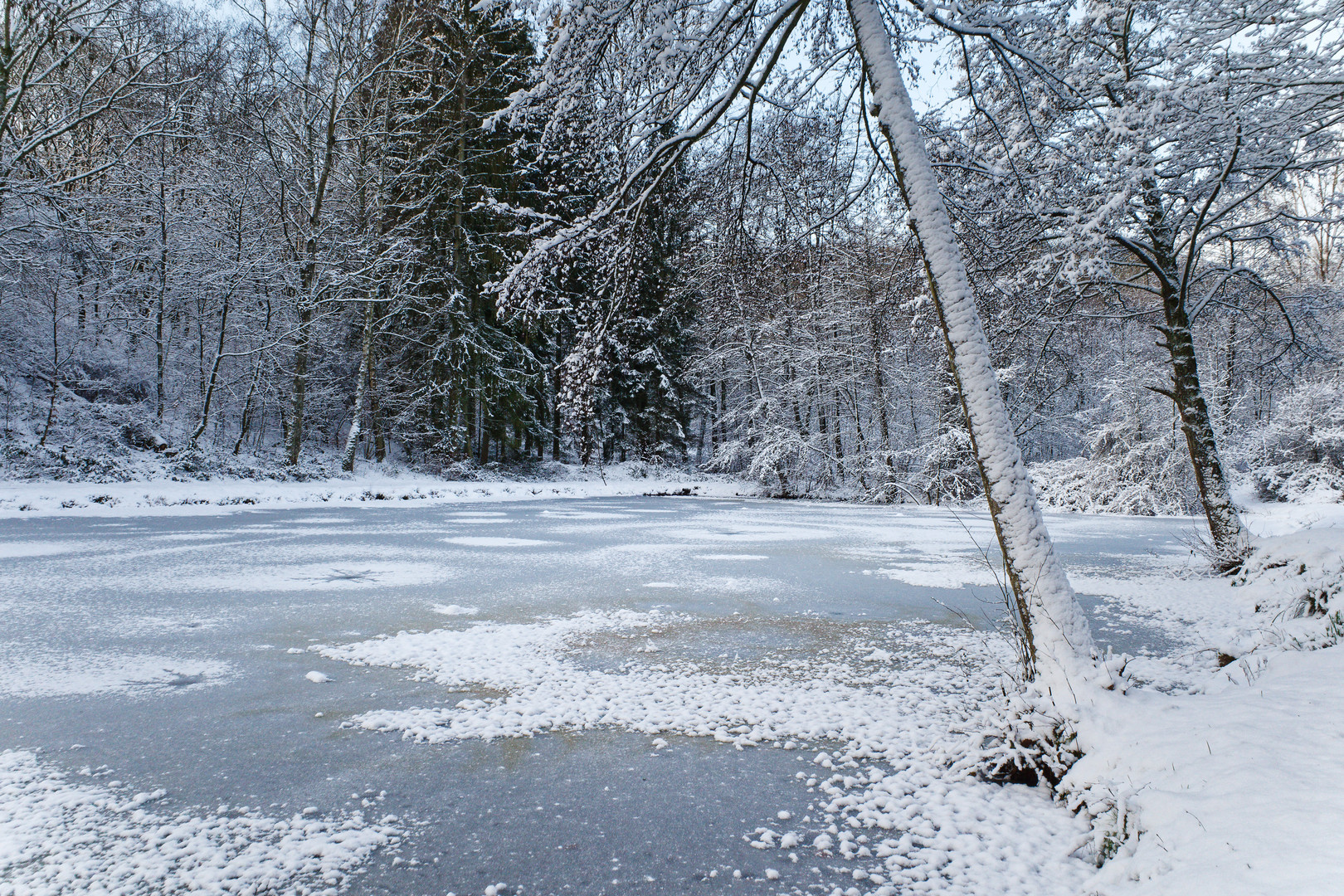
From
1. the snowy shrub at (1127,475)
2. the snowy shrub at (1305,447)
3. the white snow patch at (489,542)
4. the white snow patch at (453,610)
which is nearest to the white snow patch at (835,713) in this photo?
the white snow patch at (453,610)

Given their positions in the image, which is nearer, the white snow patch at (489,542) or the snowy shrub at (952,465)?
the white snow patch at (489,542)

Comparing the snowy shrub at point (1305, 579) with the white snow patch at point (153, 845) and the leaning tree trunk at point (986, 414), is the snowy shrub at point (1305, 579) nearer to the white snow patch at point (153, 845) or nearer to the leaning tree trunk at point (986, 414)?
the leaning tree trunk at point (986, 414)

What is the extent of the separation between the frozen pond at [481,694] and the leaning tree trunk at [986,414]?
0.69 metres

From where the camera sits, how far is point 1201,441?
7312 millimetres

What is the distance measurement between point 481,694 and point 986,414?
305 centimetres

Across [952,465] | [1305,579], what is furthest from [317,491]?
[952,465]

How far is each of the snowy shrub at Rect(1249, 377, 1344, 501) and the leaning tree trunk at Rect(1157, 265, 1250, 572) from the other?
12.3 meters

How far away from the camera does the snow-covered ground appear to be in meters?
2.15

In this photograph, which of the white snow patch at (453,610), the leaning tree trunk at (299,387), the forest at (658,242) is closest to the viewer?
the forest at (658,242)

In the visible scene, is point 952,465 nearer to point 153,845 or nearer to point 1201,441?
point 1201,441

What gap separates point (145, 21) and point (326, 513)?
11.0m

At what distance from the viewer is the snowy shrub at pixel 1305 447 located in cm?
1588

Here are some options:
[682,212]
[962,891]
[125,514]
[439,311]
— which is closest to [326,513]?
[125,514]

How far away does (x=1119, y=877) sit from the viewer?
6.63 ft
